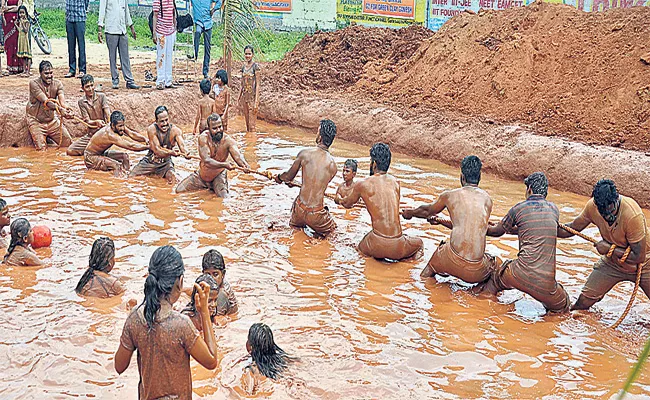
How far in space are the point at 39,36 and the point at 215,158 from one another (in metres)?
11.8

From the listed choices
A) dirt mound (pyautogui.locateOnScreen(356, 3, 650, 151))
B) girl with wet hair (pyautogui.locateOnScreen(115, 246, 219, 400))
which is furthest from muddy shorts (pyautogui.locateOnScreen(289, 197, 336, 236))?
dirt mound (pyautogui.locateOnScreen(356, 3, 650, 151))

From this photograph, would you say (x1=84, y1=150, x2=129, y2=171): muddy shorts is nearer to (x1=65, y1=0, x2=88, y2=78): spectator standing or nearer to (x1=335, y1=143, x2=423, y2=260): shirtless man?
(x1=335, y1=143, x2=423, y2=260): shirtless man

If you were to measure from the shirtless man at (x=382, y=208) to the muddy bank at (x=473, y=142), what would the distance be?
4118mm

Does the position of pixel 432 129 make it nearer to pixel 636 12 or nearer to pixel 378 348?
pixel 636 12

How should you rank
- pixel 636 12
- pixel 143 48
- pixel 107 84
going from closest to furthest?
pixel 636 12, pixel 107 84, pixel 143 48

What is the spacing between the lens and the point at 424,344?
Result: 18.3ft

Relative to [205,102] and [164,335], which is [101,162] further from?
[164,335]

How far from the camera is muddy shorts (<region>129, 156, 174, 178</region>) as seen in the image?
9984mm

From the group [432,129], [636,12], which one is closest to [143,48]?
[432,129]

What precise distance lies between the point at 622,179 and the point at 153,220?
20.7ft

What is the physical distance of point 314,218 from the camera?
780 centimetres

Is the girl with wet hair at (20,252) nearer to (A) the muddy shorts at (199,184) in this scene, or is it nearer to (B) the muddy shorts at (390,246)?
(A) the muddy shorts at (199,184)

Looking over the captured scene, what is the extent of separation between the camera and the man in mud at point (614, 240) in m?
5.66

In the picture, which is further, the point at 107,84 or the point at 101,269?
the point at 107,84
